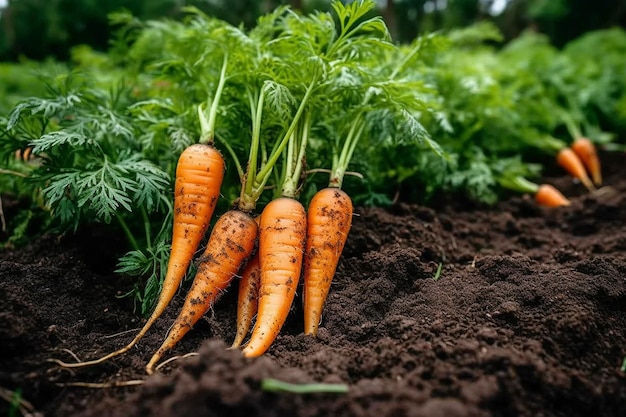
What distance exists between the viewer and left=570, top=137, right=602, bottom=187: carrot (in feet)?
15.1

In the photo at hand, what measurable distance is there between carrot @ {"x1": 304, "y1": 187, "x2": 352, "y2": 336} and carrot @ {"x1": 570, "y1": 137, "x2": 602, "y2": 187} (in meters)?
3.37

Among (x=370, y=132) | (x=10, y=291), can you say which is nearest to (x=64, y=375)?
(x=10, y=291)

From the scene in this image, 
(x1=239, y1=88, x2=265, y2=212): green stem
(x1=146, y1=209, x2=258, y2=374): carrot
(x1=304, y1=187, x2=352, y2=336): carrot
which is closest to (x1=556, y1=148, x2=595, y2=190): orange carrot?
(x1=304, y1=187, x2=352, y2=336): carrot

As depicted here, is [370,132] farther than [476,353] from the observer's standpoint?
Yes

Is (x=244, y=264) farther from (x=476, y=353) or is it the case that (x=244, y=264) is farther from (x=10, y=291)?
(x=476, y=353)

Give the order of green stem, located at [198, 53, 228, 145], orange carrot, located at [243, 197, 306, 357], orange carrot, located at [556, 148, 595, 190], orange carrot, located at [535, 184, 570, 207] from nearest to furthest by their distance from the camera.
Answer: orange carrot, located at [243, 197, 306, 357] < green stem, located at [198, 53, 228, 145] < orange carrot, located at [535, 184, 570, 207] < orange carrot, located at [556, 148, 595, 190]

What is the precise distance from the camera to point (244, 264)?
2291 mm

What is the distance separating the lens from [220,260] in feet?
7.06

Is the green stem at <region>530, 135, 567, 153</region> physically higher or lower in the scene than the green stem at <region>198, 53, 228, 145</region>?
higher

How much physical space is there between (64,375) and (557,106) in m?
5.32

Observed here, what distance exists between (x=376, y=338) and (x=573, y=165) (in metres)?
3.58

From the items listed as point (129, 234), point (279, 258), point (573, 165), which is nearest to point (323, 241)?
point (279, 258)

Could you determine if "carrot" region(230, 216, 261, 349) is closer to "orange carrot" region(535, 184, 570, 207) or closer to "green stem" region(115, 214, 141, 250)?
"green stem" region(115, 214, 141, 250)

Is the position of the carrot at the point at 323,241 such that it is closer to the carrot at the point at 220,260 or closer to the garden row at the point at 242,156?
the garden row at the point at 242,156
